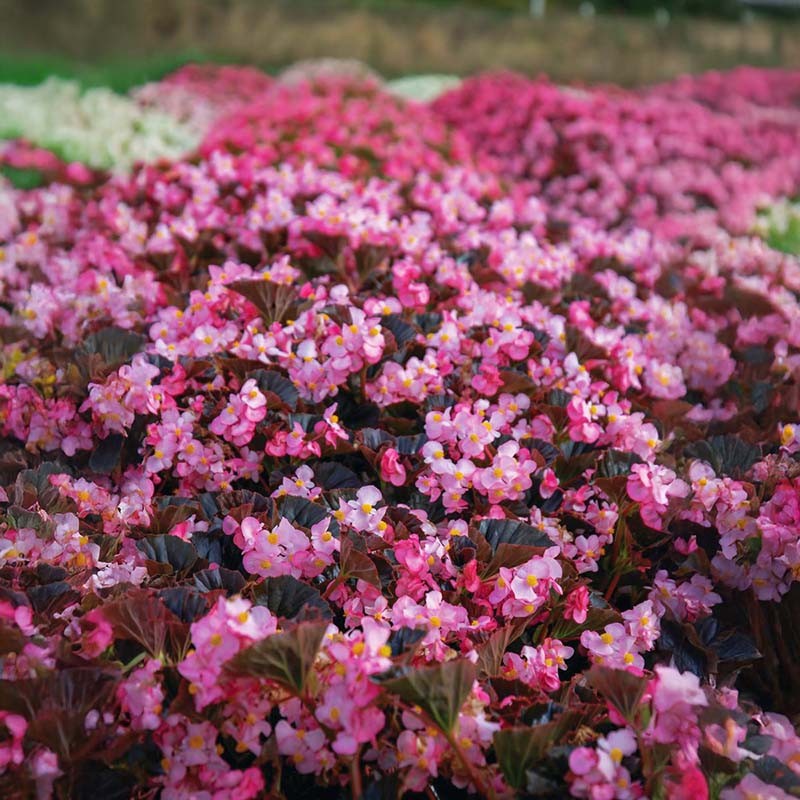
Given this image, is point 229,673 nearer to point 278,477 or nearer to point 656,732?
point 656,732

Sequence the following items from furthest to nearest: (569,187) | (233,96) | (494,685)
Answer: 1. (233,96)
2. (569,187)
3. (494,685)

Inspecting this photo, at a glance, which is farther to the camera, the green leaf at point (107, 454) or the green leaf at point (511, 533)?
the green leaf at point (107, 454)

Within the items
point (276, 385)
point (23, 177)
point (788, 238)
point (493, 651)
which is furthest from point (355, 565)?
point (788, 238)

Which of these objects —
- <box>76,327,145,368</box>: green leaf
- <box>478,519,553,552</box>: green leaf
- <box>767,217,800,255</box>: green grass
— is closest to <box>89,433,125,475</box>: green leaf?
<box>76,327,145,368</box>: green leaf

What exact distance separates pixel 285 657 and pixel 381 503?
0.66 m

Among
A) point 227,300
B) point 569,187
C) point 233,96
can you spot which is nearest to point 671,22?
point 233,96

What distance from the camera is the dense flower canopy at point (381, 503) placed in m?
1.22

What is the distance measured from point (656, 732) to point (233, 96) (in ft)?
27.5

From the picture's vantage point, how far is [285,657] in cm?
118

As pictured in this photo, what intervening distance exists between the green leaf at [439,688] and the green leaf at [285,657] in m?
0.11

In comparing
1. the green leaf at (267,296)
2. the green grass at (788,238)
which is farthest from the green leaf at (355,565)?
the green grass at (788,238)

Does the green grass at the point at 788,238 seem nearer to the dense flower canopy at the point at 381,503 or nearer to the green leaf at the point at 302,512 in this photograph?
the dense flower canopy at the point at 381,503

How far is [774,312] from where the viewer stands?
117 inches

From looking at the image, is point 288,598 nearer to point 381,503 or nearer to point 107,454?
point 381,503
